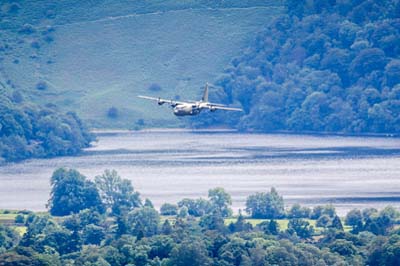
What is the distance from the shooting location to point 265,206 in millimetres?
150750

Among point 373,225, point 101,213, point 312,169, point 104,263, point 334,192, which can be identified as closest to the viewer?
point 104,263

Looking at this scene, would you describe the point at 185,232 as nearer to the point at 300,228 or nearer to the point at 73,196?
the point at 300,228

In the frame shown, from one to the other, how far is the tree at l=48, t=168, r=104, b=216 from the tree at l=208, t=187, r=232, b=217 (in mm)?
8954

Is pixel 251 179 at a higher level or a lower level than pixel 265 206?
higher

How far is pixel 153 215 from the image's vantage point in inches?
5714

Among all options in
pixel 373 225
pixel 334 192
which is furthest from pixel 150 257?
pixel 334 192

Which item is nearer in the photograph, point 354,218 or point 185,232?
point 185,232

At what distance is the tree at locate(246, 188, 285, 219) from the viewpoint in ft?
492

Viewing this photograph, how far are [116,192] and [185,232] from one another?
2781 cm

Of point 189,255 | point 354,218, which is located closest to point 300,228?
point 354,218

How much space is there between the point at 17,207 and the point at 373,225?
36.8 metres

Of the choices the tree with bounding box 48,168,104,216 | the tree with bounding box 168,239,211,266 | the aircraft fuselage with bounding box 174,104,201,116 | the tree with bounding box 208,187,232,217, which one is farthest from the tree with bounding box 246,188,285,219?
the aircraft fuselage with bounding box 174,104,201,116

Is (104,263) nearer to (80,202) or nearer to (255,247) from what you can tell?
(255,247)

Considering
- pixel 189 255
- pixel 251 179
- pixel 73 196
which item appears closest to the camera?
pixel 189 255
